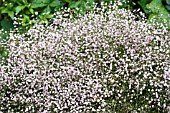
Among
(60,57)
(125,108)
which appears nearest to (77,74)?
(60,57)

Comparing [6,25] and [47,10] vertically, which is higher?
[47,10]

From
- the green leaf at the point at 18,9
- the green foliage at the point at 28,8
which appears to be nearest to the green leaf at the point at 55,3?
the green foliage at the point at 28,8

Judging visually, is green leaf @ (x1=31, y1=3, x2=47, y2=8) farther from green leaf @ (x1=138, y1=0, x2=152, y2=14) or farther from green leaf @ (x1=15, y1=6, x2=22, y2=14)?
green leaf @ (x1=138, y1=0, x2=152, y2=14)

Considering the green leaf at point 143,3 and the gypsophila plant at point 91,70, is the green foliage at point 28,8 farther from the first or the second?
the green leaf at point 143,3

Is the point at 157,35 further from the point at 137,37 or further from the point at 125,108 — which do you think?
the point at 125,108

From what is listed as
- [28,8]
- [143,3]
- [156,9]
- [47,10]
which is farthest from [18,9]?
[156,9]

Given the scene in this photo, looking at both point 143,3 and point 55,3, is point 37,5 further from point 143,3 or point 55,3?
point 143,3

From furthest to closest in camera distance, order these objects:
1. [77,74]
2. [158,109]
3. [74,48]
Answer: [74,48]
[77,74]
[158,109]

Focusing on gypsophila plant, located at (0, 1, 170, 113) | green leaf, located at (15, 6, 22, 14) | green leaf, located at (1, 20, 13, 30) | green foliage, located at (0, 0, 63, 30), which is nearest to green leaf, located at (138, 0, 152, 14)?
gypsophila plant, located at (0, 1, 170, 113)
